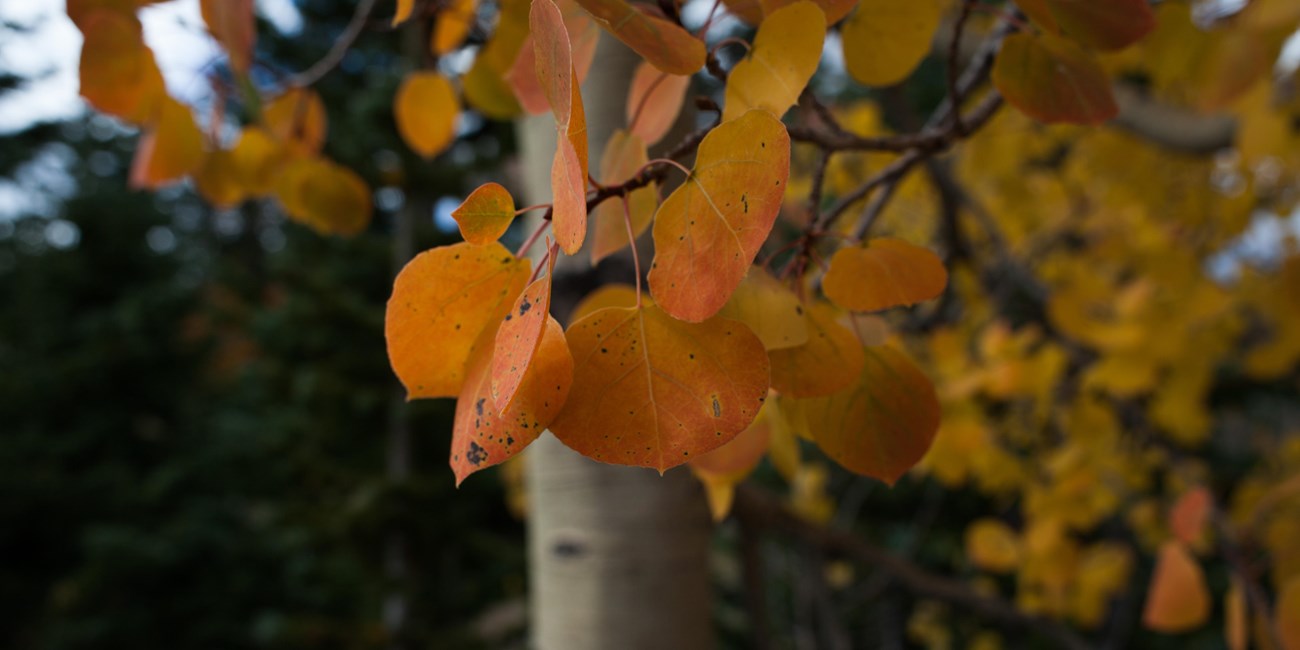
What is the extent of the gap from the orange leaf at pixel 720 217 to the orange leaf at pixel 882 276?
0.07 meters

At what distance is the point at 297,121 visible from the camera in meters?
0.60

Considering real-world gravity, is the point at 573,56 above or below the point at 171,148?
above

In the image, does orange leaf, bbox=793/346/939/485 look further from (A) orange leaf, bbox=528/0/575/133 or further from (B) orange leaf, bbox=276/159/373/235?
(B) orange leaf, bbox=276/159/373/235

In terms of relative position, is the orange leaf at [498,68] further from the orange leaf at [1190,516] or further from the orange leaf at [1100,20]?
the orange leaf at [1190,516]

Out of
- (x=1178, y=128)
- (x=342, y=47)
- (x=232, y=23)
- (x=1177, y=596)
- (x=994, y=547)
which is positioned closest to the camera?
(x=232, y=23)

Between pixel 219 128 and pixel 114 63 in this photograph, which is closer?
pixel 114 63

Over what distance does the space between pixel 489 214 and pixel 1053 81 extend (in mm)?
246

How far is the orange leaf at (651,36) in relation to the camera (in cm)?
22

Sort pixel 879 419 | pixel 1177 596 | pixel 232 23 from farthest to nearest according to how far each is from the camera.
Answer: pixel 1177 596 < pixel 232 23 < pixel 879 419

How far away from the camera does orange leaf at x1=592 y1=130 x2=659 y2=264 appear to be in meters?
0.28

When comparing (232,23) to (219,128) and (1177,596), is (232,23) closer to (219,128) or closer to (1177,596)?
(219,128)

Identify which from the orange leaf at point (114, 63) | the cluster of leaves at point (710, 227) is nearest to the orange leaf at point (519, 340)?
the cluster of leaves at point (710, 227)

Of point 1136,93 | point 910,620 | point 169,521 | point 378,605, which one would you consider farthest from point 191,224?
point 1136,93

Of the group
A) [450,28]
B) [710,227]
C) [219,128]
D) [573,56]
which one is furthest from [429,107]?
[710,227]
